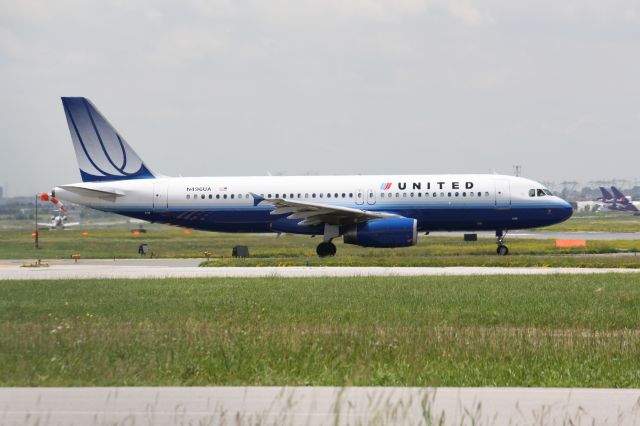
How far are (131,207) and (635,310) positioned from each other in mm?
26784

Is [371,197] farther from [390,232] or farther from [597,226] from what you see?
[597,226]

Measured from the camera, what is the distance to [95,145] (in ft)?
144

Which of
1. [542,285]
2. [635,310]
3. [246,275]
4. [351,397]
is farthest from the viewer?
[246,275]

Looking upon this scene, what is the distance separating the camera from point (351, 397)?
422 inches

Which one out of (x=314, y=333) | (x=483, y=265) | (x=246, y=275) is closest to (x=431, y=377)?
(x=314, y=333)

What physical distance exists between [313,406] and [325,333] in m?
6.88

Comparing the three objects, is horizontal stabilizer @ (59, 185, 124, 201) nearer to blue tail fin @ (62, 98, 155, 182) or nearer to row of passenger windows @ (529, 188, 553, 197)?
blue tail fin @ (62, 98, 155, 182)

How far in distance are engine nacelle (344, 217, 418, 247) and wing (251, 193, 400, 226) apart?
24.4 inches

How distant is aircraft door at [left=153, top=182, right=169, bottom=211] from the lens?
43250 mm

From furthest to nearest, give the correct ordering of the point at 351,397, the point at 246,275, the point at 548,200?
the point at 548,200, the point at 246,275, the point at 351,397

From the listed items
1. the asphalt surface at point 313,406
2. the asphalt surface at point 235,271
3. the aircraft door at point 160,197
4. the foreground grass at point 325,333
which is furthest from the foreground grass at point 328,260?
the asphalt surface at point 313,406

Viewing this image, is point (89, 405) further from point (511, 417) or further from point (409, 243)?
point (409, 243)

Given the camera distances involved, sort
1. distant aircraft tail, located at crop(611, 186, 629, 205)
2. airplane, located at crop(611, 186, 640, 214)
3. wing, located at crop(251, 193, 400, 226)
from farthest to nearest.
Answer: distant aircraft tail, located at crop(611, 186, 629, 205)
airplane, located at crop(611, 186, 640, 214)
wing, located at crop(251, 193, 400, 226)

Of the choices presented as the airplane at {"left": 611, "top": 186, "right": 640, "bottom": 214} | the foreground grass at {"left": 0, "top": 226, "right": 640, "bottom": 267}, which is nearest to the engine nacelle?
the foreground grass at {"left": 0, "top": 226, "right": 640, "bottom": 267}
